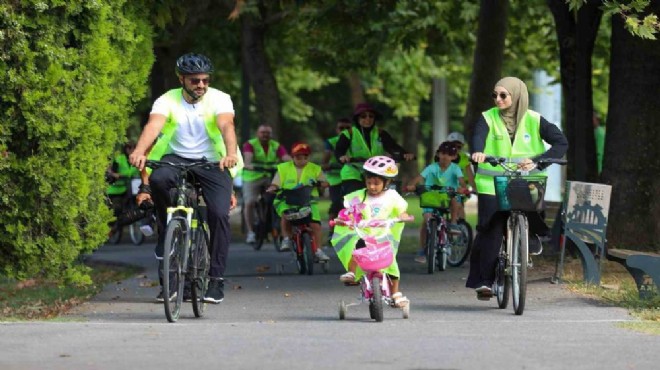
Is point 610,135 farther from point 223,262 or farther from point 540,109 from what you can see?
point 540,109

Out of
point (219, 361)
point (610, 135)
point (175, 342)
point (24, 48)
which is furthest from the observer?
point (610, 135)

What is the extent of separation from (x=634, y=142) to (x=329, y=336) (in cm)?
768

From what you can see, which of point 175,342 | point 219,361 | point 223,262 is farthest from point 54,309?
point 219,361

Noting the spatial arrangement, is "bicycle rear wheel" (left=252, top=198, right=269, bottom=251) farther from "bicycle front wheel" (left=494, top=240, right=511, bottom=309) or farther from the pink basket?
the pink basket

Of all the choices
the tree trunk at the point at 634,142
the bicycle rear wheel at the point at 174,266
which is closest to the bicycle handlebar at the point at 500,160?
the bicycle rear wheel at the point at 174,266

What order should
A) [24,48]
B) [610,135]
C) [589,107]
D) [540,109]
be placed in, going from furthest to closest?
[540,109], [589,107], [610,135], [24,48]

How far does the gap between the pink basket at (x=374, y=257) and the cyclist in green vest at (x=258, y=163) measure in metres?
12.2

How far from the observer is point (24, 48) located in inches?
495

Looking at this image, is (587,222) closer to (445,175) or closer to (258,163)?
(445,175)

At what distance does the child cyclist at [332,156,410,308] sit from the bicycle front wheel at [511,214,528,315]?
0.87 meters

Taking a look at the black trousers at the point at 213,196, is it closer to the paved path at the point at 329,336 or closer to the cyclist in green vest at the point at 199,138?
the cyclist in green vest at the point at 199,138

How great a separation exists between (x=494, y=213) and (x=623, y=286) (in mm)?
2481

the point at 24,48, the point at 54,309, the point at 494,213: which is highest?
the point at 24,48

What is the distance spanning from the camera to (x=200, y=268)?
12.6 meters
